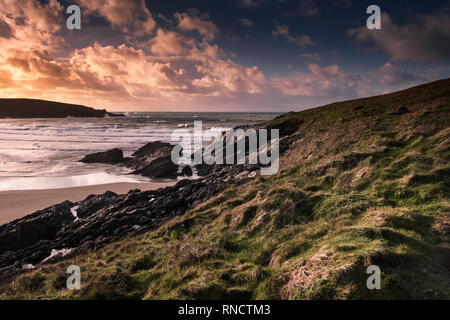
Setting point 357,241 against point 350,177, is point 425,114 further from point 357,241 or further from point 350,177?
point 357,241

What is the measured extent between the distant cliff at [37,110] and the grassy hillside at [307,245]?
206603 millimetres

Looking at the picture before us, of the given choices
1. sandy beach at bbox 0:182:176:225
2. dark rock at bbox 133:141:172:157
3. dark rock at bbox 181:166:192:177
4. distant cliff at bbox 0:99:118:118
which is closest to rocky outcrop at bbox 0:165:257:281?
sandy beach at bbox 0:182:176:225

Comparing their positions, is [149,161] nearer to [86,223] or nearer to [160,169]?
[160,169]

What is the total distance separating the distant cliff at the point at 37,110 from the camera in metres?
178

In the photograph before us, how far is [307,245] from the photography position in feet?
22.4

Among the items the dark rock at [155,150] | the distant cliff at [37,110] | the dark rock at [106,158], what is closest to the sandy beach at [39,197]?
the dark rock at [155,150]

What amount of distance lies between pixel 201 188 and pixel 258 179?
4.32 m

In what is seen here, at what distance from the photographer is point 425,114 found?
19.2m

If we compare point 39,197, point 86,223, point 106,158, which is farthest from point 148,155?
point 86,223

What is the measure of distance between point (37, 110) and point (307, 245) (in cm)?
23701

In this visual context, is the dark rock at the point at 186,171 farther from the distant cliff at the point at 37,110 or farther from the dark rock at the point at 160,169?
the distant cliff at the point at 37,110

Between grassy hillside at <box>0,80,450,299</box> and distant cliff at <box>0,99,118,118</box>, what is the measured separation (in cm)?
20660
